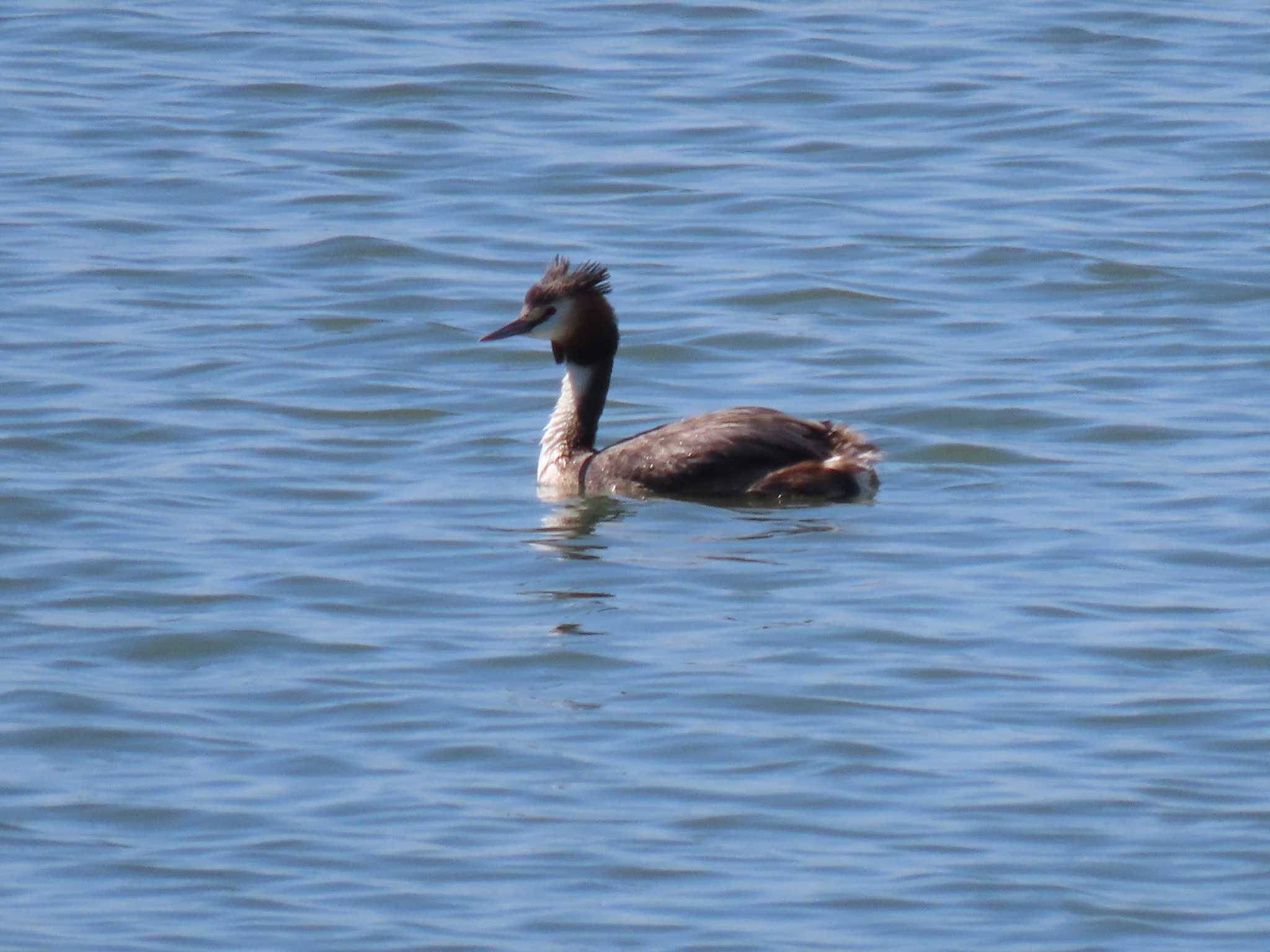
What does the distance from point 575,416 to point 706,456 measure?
102 cm

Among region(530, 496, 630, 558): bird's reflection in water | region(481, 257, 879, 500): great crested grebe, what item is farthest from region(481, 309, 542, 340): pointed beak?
region(530, 496, 630, 558): bird's reflection in water

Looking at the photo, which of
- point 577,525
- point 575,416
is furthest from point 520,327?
point 577,525

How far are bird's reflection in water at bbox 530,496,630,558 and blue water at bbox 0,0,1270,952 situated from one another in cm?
4

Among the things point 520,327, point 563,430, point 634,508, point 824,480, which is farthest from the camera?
point 520,327

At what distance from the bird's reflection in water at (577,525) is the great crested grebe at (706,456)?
9 centimetres

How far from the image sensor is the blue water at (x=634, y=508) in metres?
7.65

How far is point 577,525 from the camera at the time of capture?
11492mm

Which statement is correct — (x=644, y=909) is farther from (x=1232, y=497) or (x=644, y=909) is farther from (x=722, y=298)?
(x=722, y=298)

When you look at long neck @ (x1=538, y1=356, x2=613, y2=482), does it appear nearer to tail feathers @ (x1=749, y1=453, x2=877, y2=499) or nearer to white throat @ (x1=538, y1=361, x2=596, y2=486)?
white throat @ (x1=538, y1=361, x2=596, y2=486)

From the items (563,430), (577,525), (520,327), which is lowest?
(577,525)

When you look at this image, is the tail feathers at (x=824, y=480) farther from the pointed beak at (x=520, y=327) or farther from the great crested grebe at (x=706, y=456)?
the pointed beak at (x=520, y=327)

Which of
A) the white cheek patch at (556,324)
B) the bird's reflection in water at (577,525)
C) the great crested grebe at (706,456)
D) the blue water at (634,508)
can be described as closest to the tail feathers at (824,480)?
the great crested grebe at (706,456)

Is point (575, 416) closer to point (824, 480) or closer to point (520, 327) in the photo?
point (520, 327)

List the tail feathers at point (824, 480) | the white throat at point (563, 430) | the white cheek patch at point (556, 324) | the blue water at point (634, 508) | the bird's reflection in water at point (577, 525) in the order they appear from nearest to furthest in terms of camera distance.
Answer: the blue water at point (634, 508)
the bird's reflection in water at point (577, 525)
the tail feathers at point (824, 480)
the white throat at point (563, 430)
the white cheek patch at point (556, 324)
